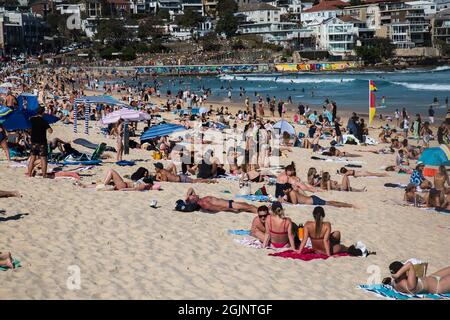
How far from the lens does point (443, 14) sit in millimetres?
104625

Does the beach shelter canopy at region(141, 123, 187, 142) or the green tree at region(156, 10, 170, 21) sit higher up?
the green tree at region(156, 10, 170, 21)

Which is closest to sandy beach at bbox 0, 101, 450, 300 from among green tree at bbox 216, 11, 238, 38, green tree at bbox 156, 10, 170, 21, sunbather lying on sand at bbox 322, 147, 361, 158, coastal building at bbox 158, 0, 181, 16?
sunbather lying on sand at bbox 322, 147, 361, 158

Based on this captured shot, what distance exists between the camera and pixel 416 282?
6.48m

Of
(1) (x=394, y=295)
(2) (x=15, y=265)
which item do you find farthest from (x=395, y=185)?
(2) (x=15, y=265)

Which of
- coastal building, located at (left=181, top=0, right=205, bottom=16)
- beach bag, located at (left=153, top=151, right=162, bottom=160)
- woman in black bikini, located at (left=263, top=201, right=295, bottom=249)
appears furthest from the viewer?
coastal building, located at (left=181, top=0, right=205, bottom=16)

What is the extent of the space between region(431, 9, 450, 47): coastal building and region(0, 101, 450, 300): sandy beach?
99.5 metres

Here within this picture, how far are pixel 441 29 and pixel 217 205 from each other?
103150 millimetres

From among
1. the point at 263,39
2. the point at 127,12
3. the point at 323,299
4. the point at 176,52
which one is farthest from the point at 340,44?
the point at 323,299

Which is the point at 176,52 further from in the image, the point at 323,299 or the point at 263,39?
the point at 323,299

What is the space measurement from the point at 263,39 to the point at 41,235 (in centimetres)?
10689

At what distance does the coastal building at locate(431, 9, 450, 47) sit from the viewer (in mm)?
103438

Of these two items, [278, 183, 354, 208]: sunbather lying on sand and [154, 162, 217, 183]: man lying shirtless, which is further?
[154, 162, 217, 183]: man lying shirtless

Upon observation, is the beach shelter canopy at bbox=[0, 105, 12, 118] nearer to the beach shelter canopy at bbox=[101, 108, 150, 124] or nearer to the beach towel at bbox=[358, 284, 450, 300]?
the beach shelter canopy at bbox=[101, 108, 150, 124]

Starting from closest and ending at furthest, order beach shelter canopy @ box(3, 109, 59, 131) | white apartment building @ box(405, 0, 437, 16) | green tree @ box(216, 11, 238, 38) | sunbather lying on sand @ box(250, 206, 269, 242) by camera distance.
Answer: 1. sunbather lying on sand @ box(250, 206, 269, 242)
2. beach shelter canopy @ box(3, 109, 59, 131)
3. white apartment building @ box(405, 0, 437, 16)
4. green tree @ box(216, 11, 238, 38)
